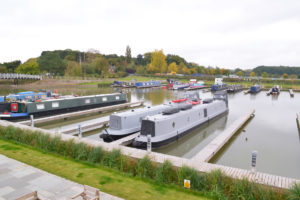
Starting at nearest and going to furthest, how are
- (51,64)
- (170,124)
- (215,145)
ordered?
(215,145) → (170,124) → (51,64)

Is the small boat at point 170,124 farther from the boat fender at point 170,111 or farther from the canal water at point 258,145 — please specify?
the canal water at point 258,145

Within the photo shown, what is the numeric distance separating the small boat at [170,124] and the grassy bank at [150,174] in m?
2.53

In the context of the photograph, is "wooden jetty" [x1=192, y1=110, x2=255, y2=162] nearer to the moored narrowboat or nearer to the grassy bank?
the grassy bank

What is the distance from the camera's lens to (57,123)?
74.7 feet

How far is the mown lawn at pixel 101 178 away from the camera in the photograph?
7.52m

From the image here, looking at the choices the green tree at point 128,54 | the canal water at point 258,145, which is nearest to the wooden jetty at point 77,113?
the canal water at point 258,145

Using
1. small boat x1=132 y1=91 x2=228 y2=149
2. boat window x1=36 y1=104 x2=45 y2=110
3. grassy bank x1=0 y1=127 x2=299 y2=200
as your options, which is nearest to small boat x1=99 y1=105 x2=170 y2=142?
small boat x1=132 y1=91 x2=228 y2=149

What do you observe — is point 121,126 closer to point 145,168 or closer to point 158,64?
point 145,168

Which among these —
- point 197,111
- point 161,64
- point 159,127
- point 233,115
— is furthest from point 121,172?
point 161,64

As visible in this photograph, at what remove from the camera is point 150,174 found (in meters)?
8.87

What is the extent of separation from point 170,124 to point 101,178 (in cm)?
789

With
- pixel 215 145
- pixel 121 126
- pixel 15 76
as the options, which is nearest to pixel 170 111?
pixel 121 126

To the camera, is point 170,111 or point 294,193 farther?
point 170,111

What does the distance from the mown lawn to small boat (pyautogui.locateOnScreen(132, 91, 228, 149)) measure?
3393 mm
